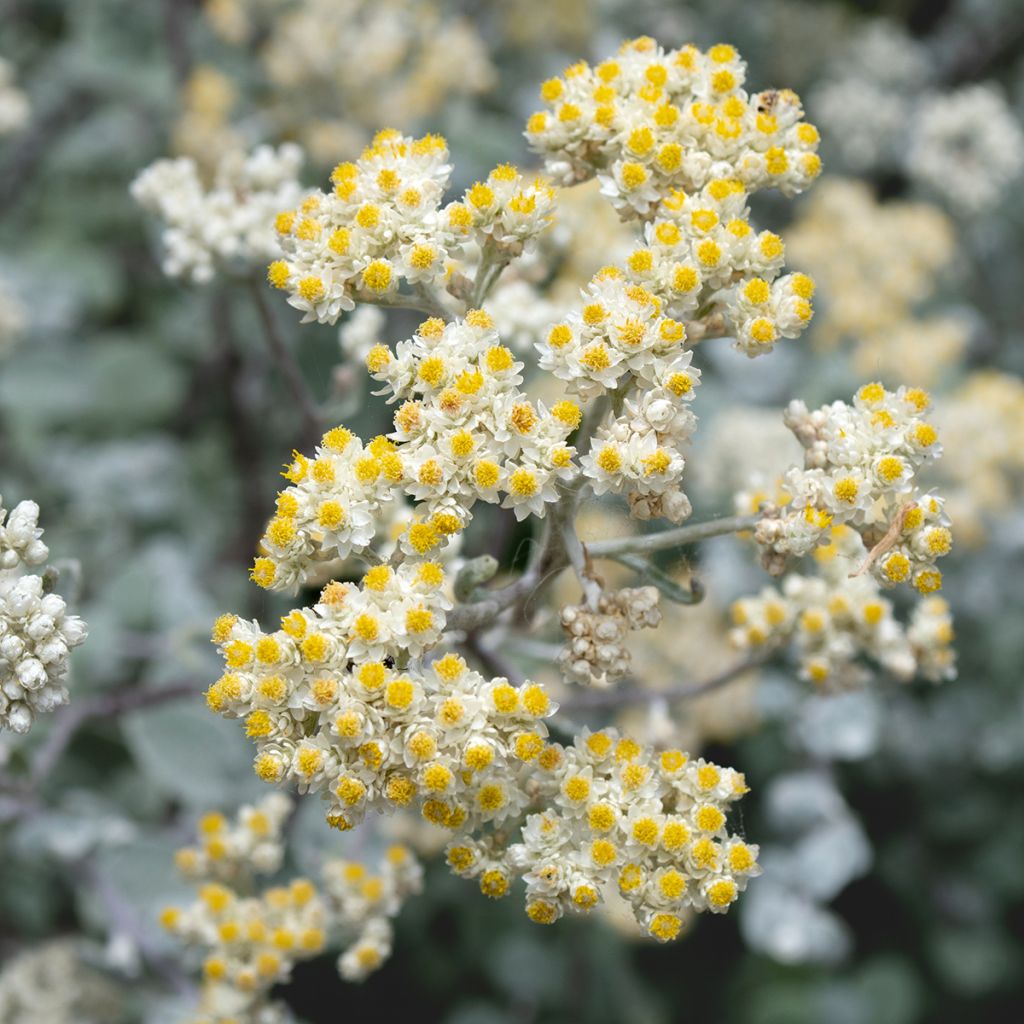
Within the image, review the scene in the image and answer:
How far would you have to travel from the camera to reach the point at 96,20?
277 cm

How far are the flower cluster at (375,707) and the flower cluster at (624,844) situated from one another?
2.6 inches

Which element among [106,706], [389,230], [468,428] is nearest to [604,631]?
[468,428]

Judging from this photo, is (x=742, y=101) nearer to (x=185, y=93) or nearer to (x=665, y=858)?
(x=665, y=858)

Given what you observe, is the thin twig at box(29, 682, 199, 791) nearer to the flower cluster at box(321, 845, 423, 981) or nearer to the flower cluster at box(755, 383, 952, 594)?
the flower cluster at box(321, 845, 423, 981)

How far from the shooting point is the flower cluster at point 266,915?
1.37 m

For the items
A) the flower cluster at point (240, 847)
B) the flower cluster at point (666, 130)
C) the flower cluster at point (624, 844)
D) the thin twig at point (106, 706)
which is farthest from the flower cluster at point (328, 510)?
the thin twig at point (106, 706)

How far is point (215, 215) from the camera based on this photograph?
1.67 m

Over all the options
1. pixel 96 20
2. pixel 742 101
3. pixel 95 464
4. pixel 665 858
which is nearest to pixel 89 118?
pixel 96 20

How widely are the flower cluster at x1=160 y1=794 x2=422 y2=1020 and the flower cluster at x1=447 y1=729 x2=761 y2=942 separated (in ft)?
1.06

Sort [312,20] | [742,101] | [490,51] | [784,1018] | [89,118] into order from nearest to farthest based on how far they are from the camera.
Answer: [742,101] < [784,1018] < [312,20] < [89,118] < [490,51]

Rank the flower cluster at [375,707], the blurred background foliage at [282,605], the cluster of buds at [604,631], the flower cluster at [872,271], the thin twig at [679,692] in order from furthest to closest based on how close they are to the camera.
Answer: the flower cluster at [872,271]
the blurred background foliage at [282,605]
the thin twig at [679,692]
the cluster of buds at [604,631]
the flower cluster at [375,707]

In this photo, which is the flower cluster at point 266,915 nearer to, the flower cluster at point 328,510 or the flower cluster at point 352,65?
the flower cluster at point 328,510

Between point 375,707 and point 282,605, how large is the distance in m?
1.04

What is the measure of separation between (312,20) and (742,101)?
1712 millimetres
